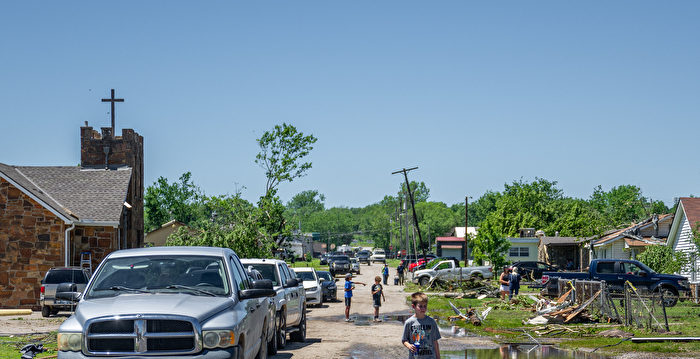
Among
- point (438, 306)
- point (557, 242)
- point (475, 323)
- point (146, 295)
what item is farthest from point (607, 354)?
point (557, 242)

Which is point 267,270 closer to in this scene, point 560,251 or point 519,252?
point 560,251

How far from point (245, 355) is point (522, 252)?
6246 cm

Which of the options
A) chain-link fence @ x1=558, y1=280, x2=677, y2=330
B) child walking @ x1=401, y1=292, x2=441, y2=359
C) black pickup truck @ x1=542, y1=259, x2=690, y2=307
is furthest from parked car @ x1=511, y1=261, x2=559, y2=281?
child walking @ x1=401, y1=292, x2=441, y2=359

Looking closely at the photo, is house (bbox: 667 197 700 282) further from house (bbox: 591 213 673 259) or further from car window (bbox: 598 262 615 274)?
house (bbox: 591 213 673 259)

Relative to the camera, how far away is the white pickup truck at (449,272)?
44.9m

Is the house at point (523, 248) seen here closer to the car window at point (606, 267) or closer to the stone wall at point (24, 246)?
the car window at point (606, 267)

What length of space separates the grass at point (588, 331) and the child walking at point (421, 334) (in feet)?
28.8

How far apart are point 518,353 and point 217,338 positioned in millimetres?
9872

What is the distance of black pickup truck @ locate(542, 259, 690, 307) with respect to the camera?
1199 inches

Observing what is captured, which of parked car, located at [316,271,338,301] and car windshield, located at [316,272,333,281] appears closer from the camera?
parked car, located at [316,271,338,301]

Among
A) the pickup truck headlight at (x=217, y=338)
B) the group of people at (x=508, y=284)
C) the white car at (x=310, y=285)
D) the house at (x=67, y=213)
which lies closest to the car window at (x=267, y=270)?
the pickup truck headlight at (x=217, y=338)

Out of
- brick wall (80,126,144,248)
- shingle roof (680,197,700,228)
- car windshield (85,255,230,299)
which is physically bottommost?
car windshield (85,255,230,299)

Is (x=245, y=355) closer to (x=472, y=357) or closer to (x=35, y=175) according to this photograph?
(x=472, y=357)

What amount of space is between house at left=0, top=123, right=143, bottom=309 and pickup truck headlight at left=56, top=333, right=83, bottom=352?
2237cm
